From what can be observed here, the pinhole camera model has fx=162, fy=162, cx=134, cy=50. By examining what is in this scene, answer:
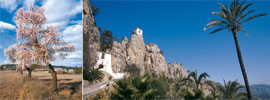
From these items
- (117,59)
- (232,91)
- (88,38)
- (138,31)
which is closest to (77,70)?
(88,38)

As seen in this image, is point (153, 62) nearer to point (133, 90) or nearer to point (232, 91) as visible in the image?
point (232, 91)

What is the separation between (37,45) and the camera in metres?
5.57

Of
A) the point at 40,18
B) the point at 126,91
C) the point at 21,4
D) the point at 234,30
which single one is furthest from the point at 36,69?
the point at 234,30

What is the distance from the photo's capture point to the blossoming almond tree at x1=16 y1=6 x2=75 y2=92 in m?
5.36

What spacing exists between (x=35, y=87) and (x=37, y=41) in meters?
1.55

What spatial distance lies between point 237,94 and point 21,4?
50.4 feet

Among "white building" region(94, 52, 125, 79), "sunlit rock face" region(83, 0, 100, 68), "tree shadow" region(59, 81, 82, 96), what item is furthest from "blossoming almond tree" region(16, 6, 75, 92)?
"white building" region(94, 52, 125, 79)

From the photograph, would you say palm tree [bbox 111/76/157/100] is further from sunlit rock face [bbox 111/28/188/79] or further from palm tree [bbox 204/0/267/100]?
sunlit rock face [bbox 111/28/188/79]

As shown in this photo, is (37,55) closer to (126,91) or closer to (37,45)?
(37,45)

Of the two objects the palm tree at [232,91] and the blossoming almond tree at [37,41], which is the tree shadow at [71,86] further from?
the palm tree at [232,91]

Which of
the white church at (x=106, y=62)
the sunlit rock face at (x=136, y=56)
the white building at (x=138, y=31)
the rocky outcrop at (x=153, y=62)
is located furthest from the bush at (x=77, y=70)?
the white building at (x=138, y=31)

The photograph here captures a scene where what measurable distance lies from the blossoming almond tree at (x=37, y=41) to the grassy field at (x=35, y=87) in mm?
261

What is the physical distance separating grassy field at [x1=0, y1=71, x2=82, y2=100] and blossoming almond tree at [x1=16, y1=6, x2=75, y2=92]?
26 centimetres

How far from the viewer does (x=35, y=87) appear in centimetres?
527
